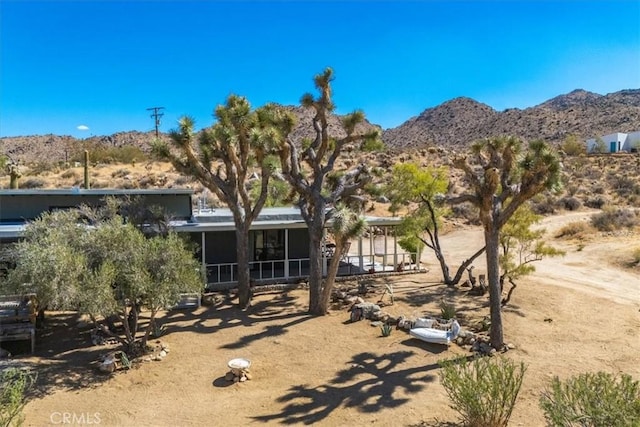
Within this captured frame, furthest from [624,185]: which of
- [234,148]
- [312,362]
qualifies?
[312,362]

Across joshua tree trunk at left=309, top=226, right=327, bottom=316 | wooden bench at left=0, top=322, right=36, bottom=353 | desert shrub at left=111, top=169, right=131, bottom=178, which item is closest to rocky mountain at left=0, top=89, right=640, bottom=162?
desert shrub at left=111, top=169, right=131, bottom=178

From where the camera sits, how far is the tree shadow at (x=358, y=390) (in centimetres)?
903

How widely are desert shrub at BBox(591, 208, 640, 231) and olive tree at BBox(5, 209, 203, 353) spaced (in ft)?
91.5

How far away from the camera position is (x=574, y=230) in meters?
30.4

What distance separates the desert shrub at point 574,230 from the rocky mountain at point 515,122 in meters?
36.0

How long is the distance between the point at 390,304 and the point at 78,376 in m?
9.41

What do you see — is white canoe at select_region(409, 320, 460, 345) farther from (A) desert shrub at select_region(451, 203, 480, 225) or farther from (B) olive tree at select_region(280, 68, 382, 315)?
(A) desert shrub at select_region(451, 203, 480, 225)

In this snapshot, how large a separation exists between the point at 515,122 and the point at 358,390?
7245 cm

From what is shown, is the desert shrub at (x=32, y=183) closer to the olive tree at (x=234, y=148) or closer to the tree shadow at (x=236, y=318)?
the olive tree at (x=234, y=148)

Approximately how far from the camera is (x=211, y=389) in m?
10.1

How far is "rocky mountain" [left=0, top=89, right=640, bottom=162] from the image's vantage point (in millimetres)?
69188

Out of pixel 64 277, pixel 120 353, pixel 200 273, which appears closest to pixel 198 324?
pixel 200 273

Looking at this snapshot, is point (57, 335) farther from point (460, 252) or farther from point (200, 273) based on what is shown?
point (460, 252)

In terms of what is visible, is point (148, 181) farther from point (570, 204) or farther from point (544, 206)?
point (570, 204)
